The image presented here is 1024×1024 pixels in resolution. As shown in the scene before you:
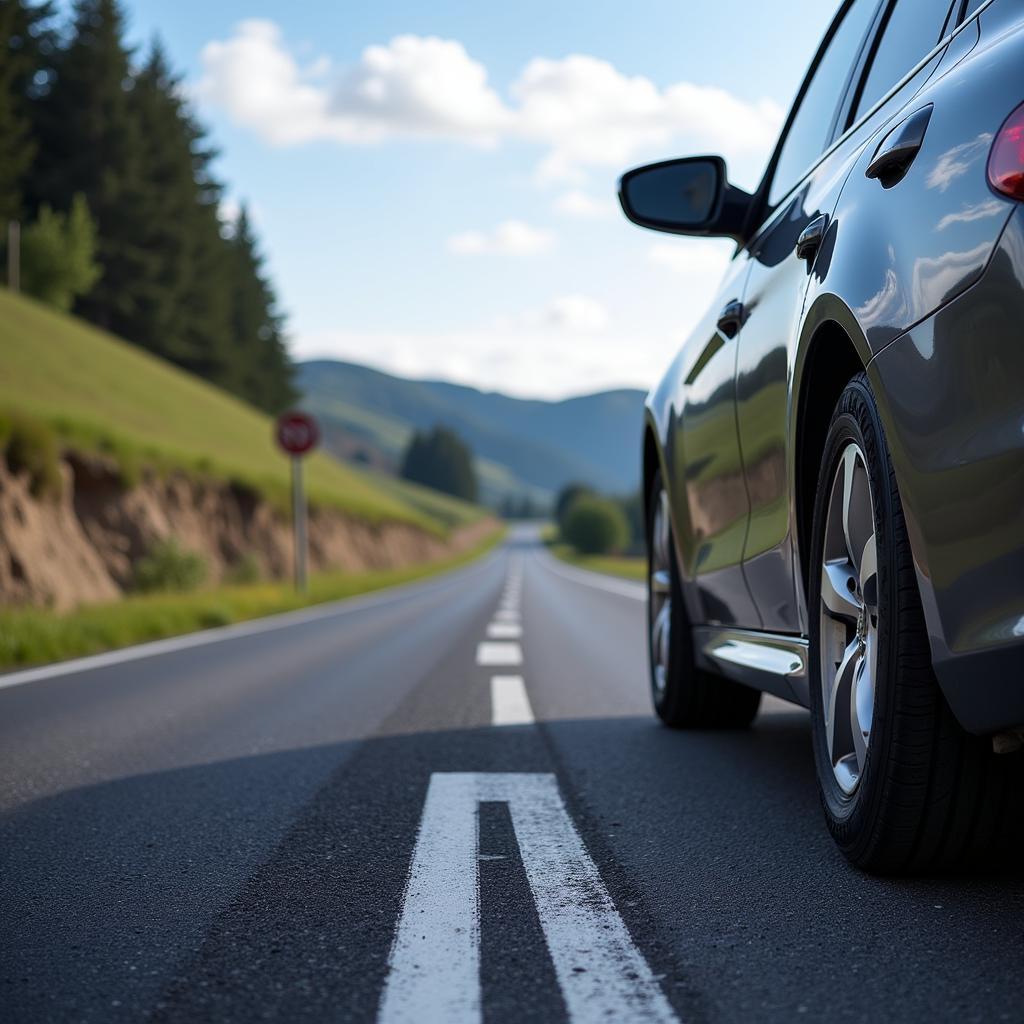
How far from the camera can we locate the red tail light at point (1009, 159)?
68.2 inches

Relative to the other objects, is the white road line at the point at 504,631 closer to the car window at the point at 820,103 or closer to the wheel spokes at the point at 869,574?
the car window at the point at 820,103

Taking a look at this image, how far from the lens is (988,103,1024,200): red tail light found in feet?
5.68

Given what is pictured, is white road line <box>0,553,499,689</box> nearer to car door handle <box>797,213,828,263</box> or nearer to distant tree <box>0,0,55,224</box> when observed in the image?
car door handle <box>797,213,828,263</box>

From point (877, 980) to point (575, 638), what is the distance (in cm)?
899

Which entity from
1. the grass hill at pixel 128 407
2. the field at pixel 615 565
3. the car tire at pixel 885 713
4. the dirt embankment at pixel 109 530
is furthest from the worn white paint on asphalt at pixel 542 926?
the grass hill at pixel 128 407

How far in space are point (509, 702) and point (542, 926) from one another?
151 inches

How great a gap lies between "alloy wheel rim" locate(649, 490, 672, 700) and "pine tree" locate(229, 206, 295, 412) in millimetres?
65509

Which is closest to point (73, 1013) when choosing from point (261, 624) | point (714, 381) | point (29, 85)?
point (714, 381)

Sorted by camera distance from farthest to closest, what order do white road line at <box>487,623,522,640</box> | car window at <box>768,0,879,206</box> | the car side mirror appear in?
1. white road line at <box>487,623,522,640</box>
2. the car side mirror
3. car window at <box>768,0,879,206</box>

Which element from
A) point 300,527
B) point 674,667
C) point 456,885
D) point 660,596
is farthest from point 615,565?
point 456,885

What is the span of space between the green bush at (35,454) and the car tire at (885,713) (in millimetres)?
19307

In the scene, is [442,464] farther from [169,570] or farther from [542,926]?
[542,926]

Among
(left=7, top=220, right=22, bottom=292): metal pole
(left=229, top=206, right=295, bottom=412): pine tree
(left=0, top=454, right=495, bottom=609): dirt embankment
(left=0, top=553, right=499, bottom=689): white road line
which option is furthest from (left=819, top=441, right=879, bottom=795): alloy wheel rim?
(left=229, top=206, right=295, bottom=412): pine tree

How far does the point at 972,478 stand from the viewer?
5.99ft
